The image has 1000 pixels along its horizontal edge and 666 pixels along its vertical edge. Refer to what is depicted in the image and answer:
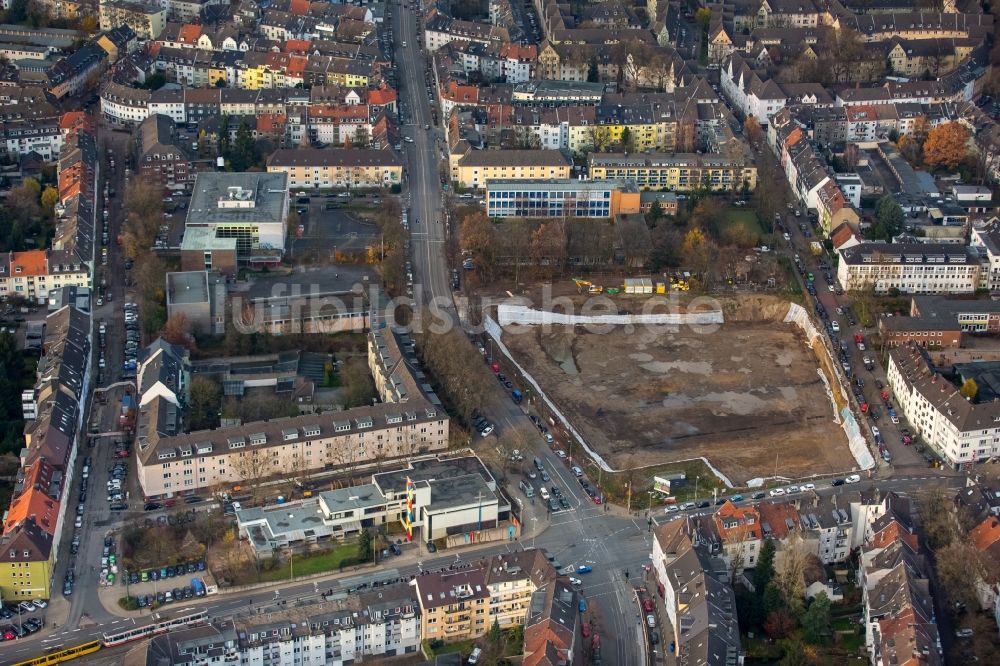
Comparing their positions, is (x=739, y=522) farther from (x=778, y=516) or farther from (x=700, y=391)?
(x=700, y=391)

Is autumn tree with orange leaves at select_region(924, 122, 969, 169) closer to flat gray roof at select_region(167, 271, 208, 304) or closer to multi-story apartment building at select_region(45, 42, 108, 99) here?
flat gray roof at select_region(167, 271, 208, 304)

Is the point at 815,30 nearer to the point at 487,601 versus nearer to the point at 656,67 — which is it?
the point at 656,67

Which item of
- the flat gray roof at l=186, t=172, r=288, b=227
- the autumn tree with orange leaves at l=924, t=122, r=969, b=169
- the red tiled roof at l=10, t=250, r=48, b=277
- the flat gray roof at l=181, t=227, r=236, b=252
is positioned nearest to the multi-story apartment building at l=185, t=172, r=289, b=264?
the flat gray roof at l=186, t=172, r=288, b=227

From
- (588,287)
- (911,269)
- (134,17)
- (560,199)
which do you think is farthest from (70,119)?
(911,269)

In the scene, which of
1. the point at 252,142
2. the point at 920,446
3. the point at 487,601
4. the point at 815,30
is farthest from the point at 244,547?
the point at 815,30

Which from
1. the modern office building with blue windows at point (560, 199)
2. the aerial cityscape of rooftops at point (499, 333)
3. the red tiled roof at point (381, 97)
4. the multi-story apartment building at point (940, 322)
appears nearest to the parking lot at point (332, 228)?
the aerial cityscape of rooftops at point (499, 333)

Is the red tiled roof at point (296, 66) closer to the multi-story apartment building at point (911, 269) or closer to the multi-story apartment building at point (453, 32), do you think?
the multi-story apartment building at point (453, 32)
